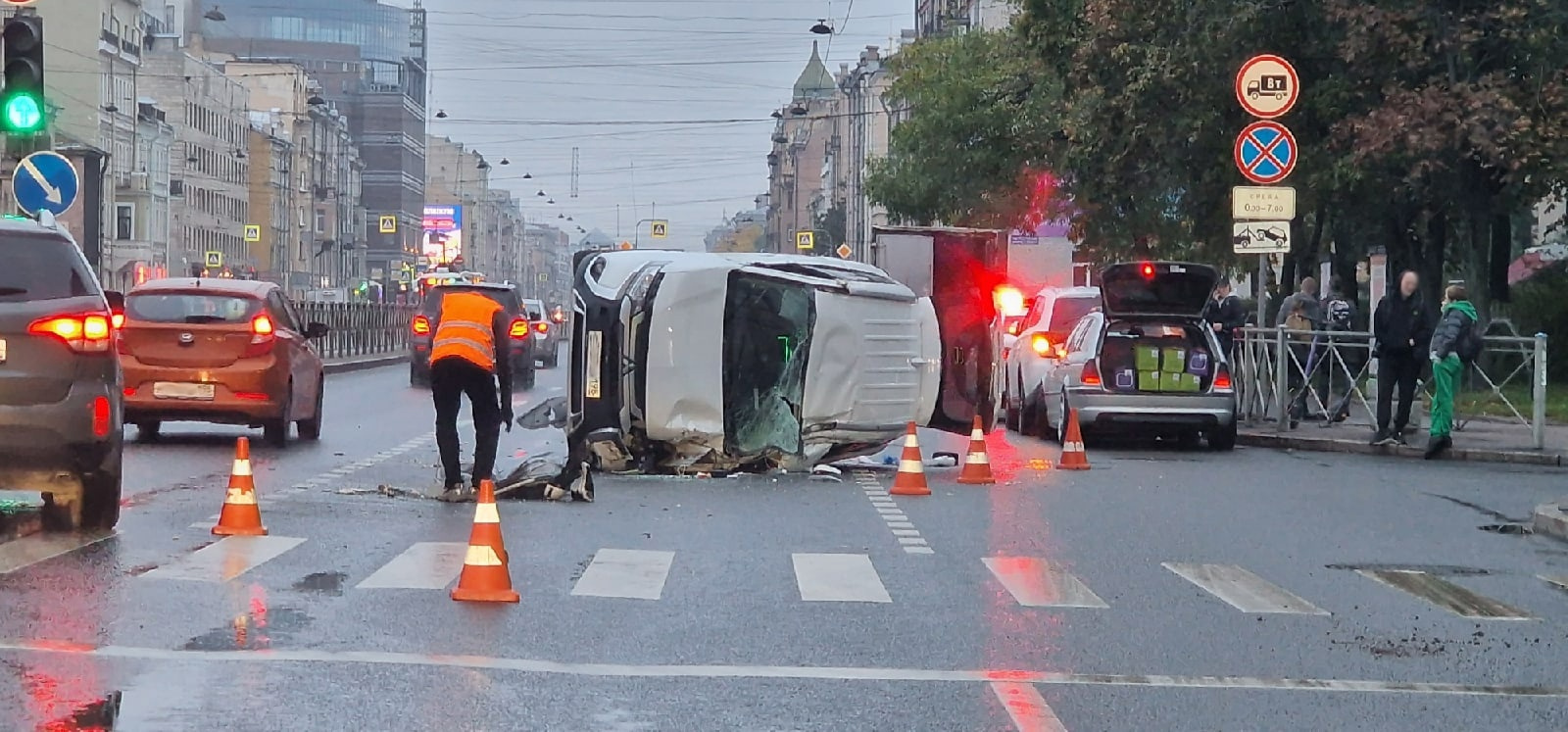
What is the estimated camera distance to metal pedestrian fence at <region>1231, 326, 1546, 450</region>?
2420cm

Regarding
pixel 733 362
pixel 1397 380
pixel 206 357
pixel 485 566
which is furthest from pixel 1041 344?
pixel 485 566

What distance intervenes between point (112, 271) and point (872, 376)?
83328mm

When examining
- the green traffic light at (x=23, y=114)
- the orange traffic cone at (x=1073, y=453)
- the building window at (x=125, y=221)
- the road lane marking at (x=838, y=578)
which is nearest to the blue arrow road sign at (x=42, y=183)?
the green traffic light at (x=23, y=114)

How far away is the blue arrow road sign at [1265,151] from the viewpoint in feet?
79.7

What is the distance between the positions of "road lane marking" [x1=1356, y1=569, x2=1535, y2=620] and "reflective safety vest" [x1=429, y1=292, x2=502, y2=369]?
20.0 feet

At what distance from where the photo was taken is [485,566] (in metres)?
10.0

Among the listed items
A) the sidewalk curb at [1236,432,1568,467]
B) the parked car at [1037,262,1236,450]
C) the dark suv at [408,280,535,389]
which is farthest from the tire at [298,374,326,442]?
the dark suv at [408,280,535,389]

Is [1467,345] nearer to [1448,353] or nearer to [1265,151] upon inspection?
[1448,353]

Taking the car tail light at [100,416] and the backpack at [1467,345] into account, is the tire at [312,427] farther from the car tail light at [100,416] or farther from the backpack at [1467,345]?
the backpack at [1467,345]

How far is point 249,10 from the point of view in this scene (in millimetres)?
187625

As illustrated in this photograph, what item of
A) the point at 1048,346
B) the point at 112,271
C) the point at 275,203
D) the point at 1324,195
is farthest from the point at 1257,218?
the point at 275,203

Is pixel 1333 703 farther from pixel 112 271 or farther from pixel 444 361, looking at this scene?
pixel 112 271

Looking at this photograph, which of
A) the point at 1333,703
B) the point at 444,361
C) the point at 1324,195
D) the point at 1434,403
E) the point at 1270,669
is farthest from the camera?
the point at 1324,195

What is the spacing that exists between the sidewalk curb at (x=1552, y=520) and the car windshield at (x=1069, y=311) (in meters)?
10.8
